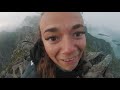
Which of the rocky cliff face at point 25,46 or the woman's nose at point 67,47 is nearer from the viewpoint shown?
the woman's nose at point 67,47

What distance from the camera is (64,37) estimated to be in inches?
299

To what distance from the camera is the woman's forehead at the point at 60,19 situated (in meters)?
7.61

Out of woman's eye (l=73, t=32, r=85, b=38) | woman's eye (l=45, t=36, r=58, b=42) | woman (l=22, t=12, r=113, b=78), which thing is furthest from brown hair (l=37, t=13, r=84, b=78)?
woman's eye (l=73, t=32, r=85, b=38)

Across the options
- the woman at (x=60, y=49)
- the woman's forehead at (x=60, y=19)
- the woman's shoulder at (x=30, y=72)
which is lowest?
the woman's shoulder at (x=30, y=72)

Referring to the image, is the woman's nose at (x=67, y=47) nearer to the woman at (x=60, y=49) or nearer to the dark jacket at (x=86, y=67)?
the woman at (x=60, y=49)

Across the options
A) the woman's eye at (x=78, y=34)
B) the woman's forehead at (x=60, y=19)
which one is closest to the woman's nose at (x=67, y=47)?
the woman's eye at (x=78, y=34)

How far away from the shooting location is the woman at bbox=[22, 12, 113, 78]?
7.59 meters

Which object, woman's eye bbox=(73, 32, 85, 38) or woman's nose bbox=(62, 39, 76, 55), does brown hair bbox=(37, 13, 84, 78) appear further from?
woman's eye bbox=(73, 32, 85, 38)

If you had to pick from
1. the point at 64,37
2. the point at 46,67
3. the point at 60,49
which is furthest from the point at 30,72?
the point at 64,37
